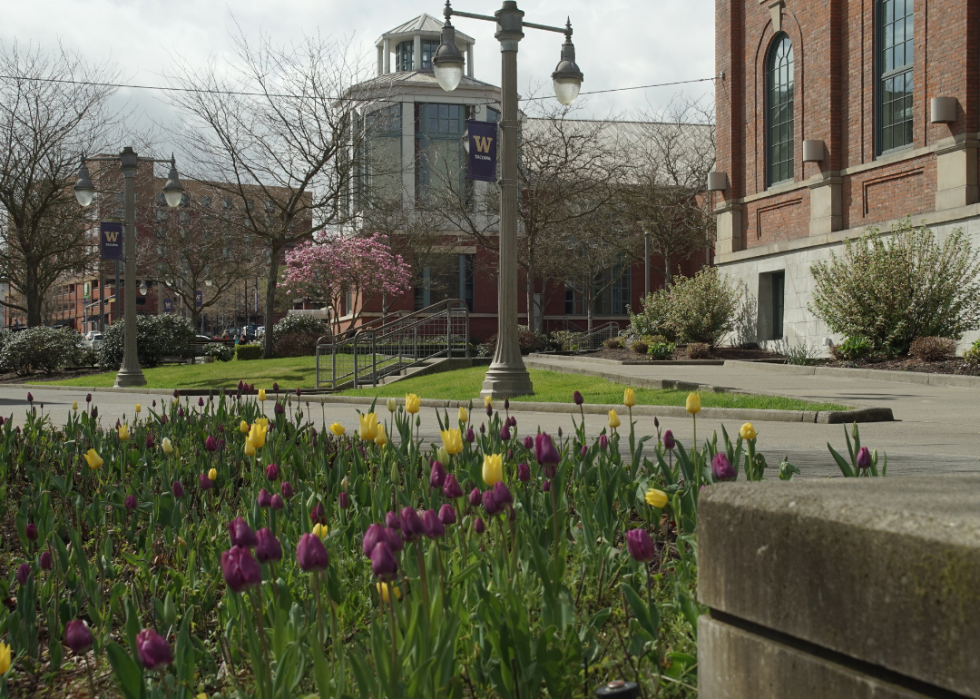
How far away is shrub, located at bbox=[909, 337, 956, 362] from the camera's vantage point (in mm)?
18891

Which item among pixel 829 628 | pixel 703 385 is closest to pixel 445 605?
→ pixel 829 628

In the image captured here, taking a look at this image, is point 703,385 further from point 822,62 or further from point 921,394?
point 822,62

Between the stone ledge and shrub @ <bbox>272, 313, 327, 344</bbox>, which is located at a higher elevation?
shrub @ <bbox>272, 313, 327, 344</bbox>

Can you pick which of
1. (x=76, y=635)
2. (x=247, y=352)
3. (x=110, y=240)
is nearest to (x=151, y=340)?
(x=247, y=352)

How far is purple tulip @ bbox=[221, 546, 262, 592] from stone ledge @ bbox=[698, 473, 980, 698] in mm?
952

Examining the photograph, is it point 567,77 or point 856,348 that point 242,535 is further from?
point 856,348

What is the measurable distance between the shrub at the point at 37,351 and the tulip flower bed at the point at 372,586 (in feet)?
106

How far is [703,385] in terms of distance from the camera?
15.9 metres

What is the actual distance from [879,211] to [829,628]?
24027mm

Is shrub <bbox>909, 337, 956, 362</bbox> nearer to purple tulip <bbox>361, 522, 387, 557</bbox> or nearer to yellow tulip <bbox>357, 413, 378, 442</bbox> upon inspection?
yellow tulip <bbox>357, 413, 378, 442</bbox>

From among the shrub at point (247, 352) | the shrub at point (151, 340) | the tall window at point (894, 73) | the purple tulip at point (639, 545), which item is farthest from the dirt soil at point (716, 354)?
the purple tulip at point (639, 545)

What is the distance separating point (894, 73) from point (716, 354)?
8181 mm

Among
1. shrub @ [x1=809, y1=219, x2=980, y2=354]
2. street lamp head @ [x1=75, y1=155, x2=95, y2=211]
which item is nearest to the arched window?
shrub @ [x1=809, y1=219, x2=980, y2=354]

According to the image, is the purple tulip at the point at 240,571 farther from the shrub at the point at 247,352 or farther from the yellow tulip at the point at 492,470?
the shrub at the point at 247,352
